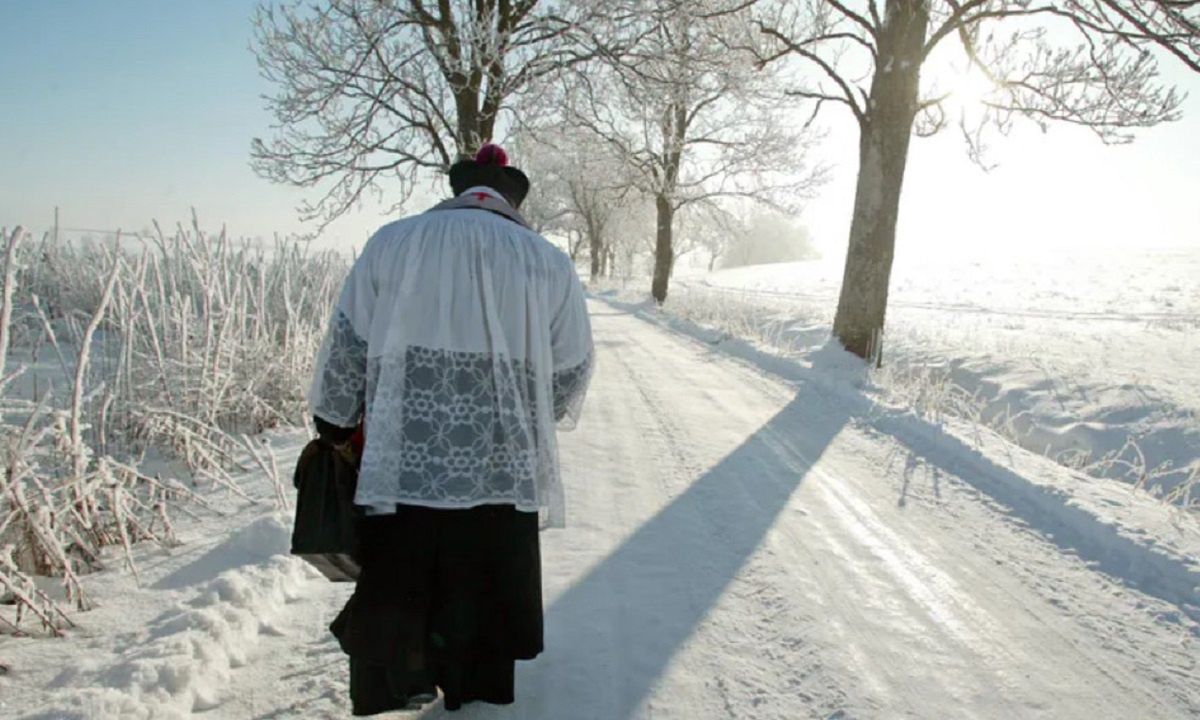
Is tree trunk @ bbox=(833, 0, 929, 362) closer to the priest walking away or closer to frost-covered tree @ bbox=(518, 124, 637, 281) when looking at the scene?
the priest walking away

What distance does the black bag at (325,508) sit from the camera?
175cm

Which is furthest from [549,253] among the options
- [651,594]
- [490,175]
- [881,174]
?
[881,174]

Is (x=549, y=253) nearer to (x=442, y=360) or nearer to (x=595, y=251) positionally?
(x=442, y=360)

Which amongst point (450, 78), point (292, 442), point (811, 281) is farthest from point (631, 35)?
point (811, 281)

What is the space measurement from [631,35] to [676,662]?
8297 mm

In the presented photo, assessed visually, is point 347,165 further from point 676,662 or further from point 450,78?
point 676,662

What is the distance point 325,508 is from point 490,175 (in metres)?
1.14

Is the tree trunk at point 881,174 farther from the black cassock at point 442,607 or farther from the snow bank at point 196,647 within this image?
the snow bank at point 196,647

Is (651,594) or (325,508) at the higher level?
(325,508)

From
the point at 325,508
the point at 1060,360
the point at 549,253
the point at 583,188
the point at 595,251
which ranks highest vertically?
the point at 583,188

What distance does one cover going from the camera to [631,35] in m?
8.52

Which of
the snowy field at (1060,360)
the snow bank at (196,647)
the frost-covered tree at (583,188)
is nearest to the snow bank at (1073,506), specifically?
the snowy field at (1060,360)

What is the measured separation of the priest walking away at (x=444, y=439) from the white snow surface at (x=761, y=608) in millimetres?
269

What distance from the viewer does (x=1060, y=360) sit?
819cm
